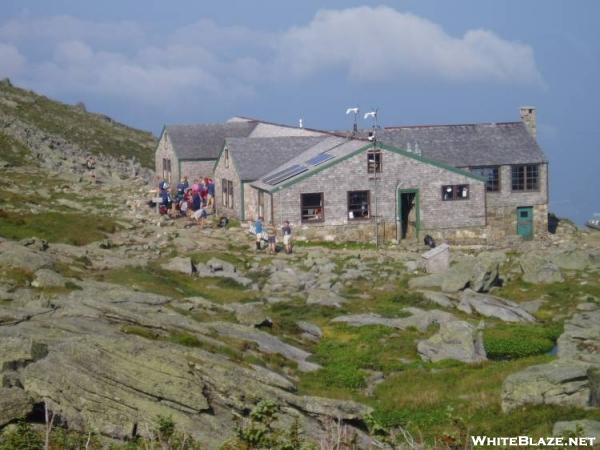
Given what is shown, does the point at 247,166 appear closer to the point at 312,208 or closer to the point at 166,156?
the point at 312,208

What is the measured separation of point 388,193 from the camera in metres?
51.8

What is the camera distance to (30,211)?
51625 millimetres

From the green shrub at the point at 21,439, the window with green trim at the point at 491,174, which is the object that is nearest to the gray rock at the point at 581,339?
the green shrub at the point at 21,439

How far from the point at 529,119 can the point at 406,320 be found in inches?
1181

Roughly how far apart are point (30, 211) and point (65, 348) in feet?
108

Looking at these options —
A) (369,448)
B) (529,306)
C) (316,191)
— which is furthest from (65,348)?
(316,191)

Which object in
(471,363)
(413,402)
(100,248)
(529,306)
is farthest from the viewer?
(100,248)

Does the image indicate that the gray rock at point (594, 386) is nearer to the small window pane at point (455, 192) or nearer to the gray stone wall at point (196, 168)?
the small window pane at point (455, 192)

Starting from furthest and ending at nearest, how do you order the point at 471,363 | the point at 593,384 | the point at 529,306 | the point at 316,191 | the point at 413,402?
1. the point at 316,191
2. the point at 529,306
3. the point at 471,363
4. the point at 413,402
5. the point at 593,384

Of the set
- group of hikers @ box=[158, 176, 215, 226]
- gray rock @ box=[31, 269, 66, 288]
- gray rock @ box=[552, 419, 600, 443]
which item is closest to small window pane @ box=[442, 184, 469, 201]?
group of hikers @ box=[158, 176, 215, 226]

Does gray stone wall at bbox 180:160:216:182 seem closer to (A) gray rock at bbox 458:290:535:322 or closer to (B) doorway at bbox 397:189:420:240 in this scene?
(B) doorway at bbox 397:189:420:240

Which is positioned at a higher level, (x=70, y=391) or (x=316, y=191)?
(x=316, y=191)

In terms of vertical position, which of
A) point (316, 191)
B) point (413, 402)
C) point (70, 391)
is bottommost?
point (413, 402)

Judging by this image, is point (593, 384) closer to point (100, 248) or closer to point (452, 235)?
point (100, 248)
